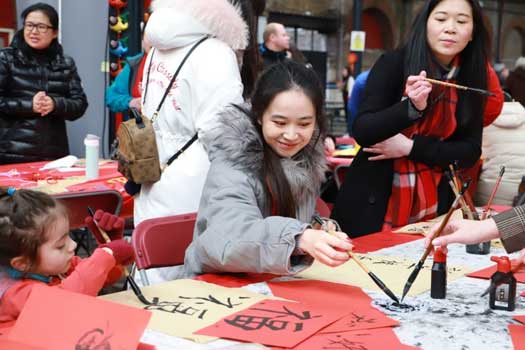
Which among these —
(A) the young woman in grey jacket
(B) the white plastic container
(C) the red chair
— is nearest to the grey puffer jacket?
(A) the young woman in grey jacket

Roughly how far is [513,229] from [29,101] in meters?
3.35

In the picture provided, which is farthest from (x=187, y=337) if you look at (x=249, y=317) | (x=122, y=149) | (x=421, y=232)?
(x=122, y=149)

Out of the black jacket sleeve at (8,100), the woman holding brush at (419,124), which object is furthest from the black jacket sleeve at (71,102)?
the woman holding brush at (419,124)

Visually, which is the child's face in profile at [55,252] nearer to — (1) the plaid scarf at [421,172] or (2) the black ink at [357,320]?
(2) the black ink at [357,320]

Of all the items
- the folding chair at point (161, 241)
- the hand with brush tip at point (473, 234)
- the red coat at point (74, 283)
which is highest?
the hand with brush tip at point (473, 234)

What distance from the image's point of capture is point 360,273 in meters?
1.88

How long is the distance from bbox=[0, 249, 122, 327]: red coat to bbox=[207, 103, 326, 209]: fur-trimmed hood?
443 mm

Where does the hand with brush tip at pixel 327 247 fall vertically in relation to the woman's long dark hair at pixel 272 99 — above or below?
below

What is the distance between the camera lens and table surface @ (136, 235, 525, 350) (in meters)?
1.34

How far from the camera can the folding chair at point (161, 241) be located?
2.13 metres

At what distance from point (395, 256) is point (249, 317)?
748 mm

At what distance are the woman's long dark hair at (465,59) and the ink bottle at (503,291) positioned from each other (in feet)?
3.58

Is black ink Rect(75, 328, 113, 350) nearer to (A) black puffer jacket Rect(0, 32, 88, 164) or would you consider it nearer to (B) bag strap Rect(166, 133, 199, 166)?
(B) bag strap Rect(166, 133, 199, 166)

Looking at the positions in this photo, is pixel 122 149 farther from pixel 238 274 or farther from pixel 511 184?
pixel 511 184
